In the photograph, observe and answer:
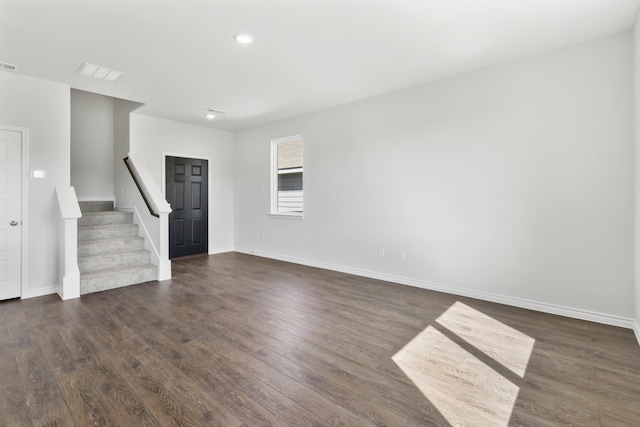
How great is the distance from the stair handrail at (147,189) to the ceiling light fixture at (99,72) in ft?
5.09

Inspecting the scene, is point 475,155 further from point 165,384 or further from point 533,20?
point 165,384

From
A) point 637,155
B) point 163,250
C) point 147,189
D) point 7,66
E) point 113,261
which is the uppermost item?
point 7,66

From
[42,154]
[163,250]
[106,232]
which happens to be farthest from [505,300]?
[42,154]

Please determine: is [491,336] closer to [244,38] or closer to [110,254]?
[244,38]

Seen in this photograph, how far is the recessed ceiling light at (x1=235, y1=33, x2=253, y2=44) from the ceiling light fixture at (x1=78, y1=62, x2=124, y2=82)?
1.81 m

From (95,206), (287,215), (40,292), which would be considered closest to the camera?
(40,292)

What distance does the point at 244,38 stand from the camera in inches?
120

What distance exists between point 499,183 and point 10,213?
5.76 m

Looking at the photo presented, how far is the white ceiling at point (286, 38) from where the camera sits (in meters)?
2.59

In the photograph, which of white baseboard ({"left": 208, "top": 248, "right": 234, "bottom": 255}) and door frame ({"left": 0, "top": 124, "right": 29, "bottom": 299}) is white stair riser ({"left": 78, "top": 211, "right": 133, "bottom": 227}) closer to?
door frame ({"left": 0, "top": 124, "right": 29, "bottom": 299})

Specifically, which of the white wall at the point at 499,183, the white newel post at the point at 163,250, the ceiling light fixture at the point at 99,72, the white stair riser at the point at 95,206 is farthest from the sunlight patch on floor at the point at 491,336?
the white stair riser at the point at 95,206

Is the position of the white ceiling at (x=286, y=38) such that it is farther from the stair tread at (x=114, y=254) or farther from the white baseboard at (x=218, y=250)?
the white baseboard at (x=218, y=250)

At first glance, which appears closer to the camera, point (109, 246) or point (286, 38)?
point (286, 38)

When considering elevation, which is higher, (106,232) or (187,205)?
(187,205)
